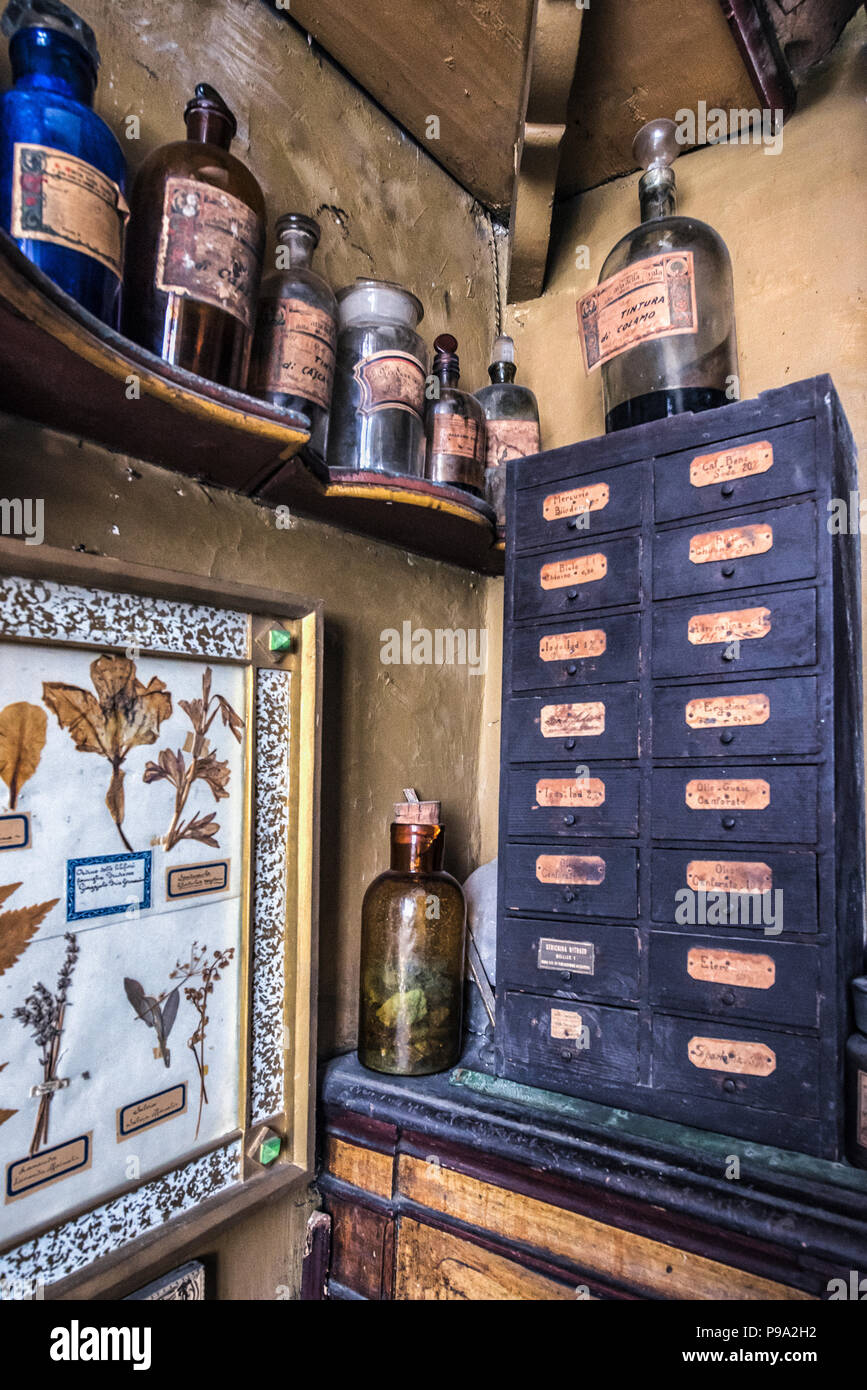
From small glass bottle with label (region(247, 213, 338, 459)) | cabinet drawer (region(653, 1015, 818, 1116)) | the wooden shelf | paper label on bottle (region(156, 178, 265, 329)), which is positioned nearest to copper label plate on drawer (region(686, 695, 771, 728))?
cabinet drawer (region(653, 1015, 818, 1116))

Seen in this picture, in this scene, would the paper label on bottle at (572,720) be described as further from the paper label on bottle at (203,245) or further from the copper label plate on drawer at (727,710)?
the paper label on bottle at (203,245)

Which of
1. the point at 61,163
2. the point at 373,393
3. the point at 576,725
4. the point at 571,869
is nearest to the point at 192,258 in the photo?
the point at 61,163

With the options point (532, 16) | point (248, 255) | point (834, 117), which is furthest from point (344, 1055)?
point (834, 117)

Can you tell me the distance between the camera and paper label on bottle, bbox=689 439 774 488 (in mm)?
881

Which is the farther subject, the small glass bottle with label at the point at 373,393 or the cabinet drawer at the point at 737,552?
the small glass bottle with label at the point at 373,393

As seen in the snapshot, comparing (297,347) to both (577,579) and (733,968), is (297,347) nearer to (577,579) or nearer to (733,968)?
(577,579)

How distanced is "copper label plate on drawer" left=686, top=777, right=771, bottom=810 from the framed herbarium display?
46 centimetres

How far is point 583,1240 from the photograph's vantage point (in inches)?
31.0

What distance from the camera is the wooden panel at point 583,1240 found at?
0.72m

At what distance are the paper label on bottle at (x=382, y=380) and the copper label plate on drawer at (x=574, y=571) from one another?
32cm

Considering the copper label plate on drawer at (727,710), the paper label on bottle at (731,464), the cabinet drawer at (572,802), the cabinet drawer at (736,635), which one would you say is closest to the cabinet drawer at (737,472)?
the paper label on bottle at (731,464)

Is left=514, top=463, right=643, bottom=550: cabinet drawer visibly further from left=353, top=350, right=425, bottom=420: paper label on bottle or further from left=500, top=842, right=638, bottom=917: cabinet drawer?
left=500, top=842, right=638, bottom=917: cabinet drawer
